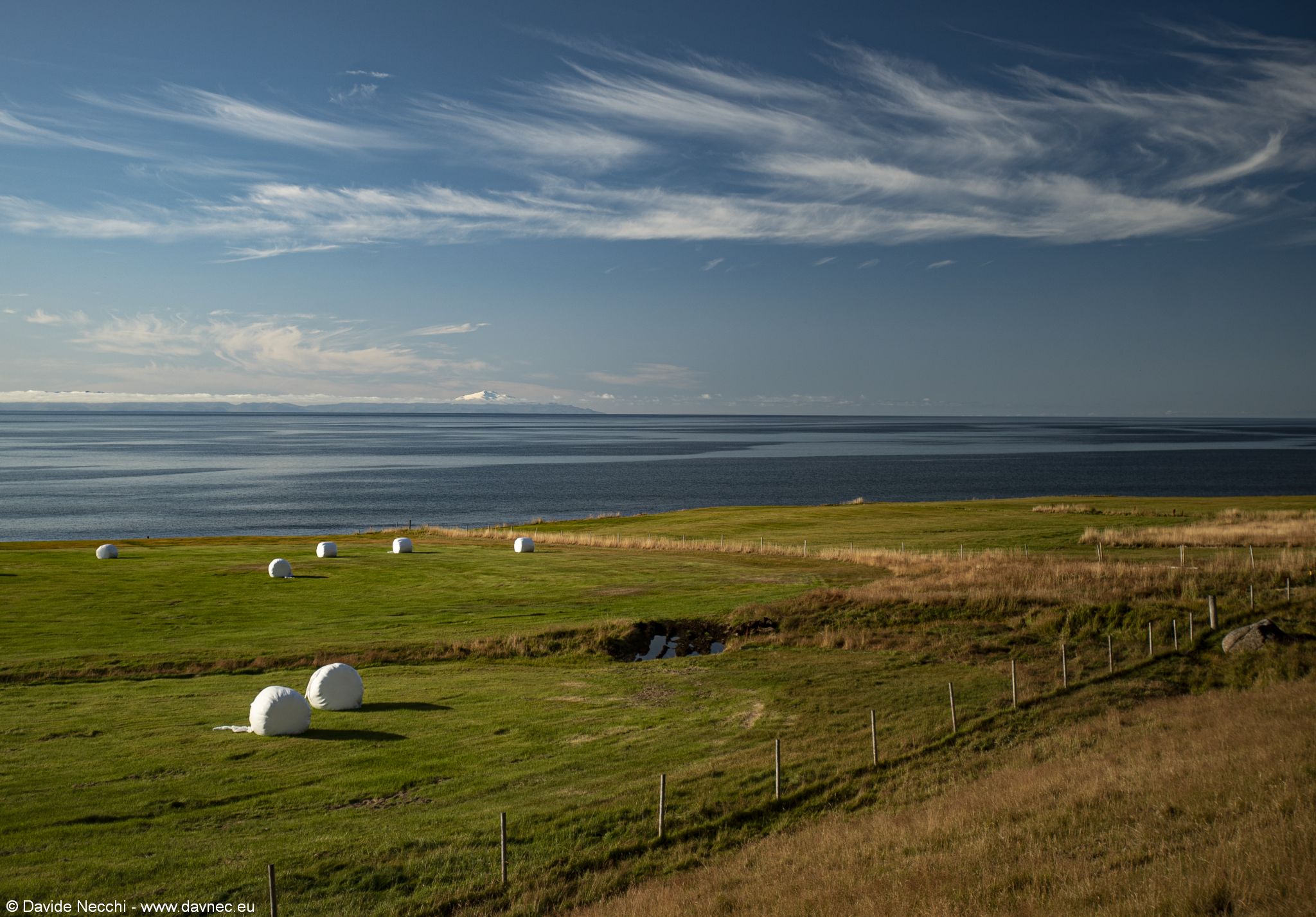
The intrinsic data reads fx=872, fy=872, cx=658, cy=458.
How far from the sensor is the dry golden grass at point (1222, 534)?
60.4 m

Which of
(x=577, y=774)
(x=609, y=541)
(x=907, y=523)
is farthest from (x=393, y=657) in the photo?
(x=907, y=523)

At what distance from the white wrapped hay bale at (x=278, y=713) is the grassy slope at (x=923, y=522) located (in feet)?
167

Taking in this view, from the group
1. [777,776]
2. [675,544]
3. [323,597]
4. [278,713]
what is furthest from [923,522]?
[278,713]

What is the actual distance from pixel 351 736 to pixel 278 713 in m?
2.38

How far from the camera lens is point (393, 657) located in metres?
40.6

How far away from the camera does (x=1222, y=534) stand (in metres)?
63.5

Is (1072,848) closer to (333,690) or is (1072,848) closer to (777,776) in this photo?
(777,776)

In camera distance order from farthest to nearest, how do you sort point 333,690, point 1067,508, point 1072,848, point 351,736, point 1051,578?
point 1067,508, point 1051,578, point 333,690, point 351,736, point 1072,848

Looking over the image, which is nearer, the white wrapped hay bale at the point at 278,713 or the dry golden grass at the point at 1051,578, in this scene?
the white wrapped hay bale at the point at 278,713

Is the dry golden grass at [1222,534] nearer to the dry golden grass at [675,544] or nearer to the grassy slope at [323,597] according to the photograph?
the dry golden grass at [675,544]

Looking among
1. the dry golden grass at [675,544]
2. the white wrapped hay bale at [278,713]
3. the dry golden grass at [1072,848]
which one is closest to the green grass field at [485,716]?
the white wrapped hay bale at [278,713]

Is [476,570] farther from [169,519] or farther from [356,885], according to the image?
[169,519]

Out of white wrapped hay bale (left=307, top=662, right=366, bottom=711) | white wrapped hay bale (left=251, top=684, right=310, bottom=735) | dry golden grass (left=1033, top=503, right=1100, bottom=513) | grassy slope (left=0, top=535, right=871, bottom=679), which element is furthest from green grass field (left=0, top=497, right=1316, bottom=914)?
dry golden grass (left=1033, top=503, right=1100, bottom=513)

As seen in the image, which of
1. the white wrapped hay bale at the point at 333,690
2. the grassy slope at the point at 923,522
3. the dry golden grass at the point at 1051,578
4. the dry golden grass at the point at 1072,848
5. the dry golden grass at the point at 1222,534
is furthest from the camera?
the grassy slope at the point at 923,522
